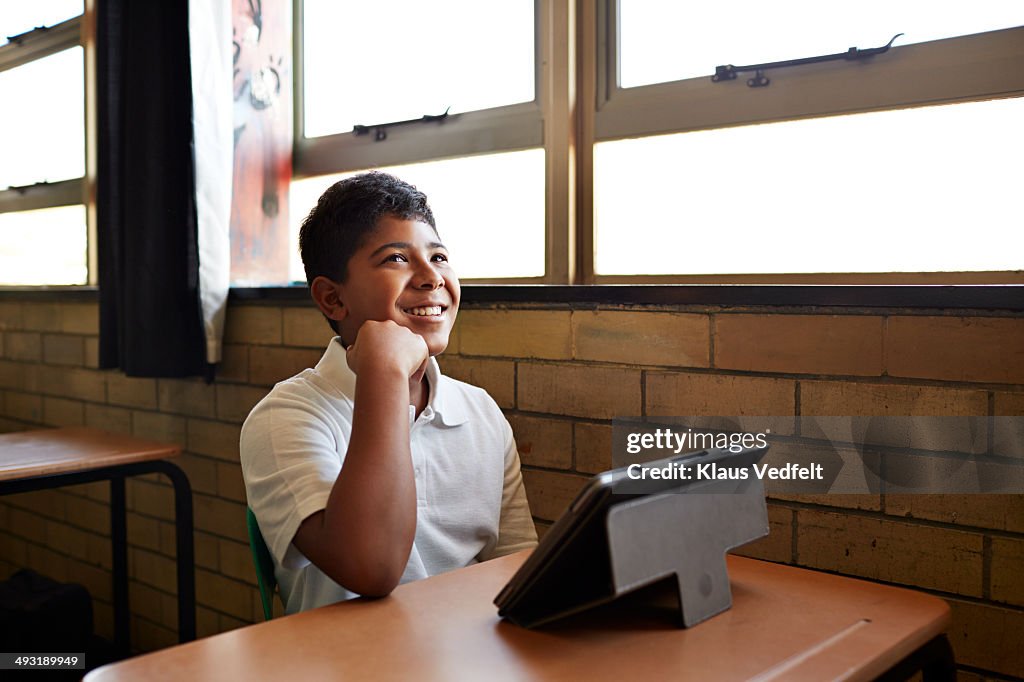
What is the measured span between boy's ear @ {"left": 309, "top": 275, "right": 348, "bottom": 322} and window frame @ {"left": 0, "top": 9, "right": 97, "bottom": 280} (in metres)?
1.85

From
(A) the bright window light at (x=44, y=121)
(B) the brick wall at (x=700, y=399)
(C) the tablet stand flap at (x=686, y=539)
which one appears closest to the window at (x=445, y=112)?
(B) the brick wall at (x=700, y=399)

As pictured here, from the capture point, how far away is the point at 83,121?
3.15 m

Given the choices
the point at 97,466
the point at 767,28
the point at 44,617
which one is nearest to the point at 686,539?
the point at 767,28

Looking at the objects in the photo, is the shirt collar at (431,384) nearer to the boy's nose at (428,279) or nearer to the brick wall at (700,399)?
the boy's nose at (428,279)

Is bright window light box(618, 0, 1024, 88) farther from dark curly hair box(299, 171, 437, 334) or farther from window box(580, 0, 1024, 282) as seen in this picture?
dark curly hair box(299, 171, 437, 334)

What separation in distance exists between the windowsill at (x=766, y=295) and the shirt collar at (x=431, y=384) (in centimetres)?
33

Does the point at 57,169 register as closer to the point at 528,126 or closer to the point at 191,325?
the point at 191,325

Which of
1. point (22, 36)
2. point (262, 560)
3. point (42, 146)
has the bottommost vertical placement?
point (262, 560)

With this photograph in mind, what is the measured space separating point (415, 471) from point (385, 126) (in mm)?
1190

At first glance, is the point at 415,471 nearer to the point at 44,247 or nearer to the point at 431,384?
the point at 431,384

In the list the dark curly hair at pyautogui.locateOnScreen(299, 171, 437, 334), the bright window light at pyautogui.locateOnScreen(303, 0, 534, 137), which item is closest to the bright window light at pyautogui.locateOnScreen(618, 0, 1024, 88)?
the bright window light at pyautogui.locateOnScreen(303, 0, 534, 137)

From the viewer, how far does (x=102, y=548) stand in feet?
10.3

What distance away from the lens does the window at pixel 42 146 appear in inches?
126

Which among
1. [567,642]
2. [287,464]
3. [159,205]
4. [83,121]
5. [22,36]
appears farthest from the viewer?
[22,36]
